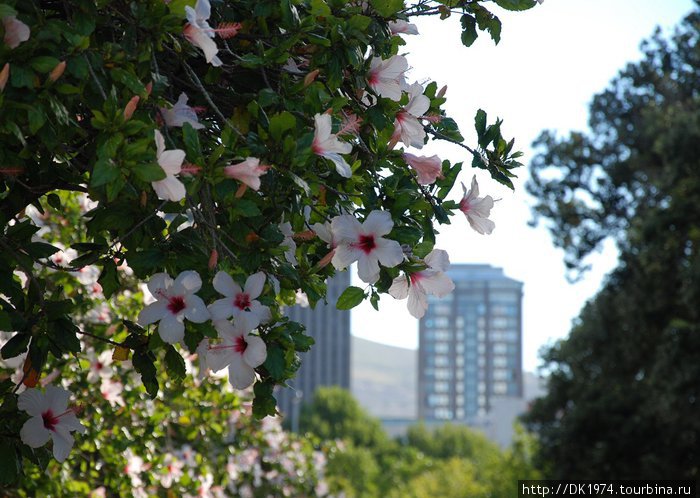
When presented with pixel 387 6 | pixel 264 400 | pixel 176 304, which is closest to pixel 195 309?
pixel 176 304

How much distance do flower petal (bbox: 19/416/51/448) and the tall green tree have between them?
11.9 m

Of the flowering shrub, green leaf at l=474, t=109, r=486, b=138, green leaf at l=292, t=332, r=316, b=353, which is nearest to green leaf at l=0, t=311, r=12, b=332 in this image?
the flowering shrub

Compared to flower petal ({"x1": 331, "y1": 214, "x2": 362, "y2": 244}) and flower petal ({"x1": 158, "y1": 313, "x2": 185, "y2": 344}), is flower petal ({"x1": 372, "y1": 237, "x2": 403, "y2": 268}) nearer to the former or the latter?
flower petal ({"x1": 331, "y1": 214, "x2": 362, "y2": 244})

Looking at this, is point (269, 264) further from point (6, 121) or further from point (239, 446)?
point (239, 446)

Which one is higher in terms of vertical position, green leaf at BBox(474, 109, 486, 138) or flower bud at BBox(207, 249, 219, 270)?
green leaf at BBox(474, 109, 486, 138)

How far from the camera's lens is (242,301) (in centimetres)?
211

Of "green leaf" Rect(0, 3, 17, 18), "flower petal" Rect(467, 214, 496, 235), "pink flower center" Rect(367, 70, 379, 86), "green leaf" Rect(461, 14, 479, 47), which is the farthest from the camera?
"green leaf" Rect(461, 14, 479, 47)

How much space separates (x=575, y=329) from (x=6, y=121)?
1706 cm

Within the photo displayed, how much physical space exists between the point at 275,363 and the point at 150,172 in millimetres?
511

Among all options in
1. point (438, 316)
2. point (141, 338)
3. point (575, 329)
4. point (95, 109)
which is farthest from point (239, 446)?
point (438, 316)

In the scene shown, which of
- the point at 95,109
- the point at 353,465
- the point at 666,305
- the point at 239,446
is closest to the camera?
the point at 95,109

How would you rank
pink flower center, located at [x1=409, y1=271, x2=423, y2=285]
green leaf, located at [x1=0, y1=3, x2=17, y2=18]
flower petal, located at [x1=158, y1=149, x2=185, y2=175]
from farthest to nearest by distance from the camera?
pink flower center, located at [x1=409, y1=271, x2=423, y2=285], flower petal, located at [x1=158, y1=149, x2=185, y2=175], green leaf, located at [x1=0, y1=3, x2=17, y2=18]

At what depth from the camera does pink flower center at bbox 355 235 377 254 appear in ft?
7.35

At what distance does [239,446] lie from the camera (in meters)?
6.56
